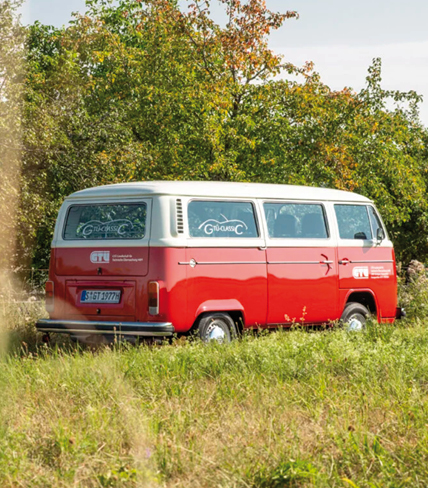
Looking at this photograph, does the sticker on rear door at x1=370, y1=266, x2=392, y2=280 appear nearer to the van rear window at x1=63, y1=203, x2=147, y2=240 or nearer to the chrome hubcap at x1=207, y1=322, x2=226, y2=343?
the chrome hubcap at x1=207, y1=322, x2=226, y2=343

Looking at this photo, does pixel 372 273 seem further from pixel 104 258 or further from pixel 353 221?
pixel 104 258

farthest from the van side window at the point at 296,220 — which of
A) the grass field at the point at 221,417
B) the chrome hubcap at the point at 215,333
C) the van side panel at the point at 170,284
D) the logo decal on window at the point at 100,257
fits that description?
the grass field at the point at 221,417

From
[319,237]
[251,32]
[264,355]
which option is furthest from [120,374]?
[251,32]

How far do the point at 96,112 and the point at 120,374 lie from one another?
19.1 meters

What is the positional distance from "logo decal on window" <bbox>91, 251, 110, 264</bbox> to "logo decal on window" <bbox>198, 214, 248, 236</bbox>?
1.09m

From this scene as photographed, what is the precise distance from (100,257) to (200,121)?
37.1ft

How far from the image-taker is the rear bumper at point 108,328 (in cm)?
871

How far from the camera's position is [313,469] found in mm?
4473

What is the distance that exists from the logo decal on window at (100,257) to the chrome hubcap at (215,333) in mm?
1378

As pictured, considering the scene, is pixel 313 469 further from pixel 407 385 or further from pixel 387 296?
pixel 387 296

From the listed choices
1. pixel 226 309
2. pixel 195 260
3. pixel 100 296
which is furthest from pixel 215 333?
pixel 100 296

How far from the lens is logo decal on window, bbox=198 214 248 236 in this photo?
9.33 meters

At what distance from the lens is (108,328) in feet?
29.6

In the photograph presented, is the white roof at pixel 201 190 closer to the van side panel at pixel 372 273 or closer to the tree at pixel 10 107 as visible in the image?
the van side panel at pixel 372 273
